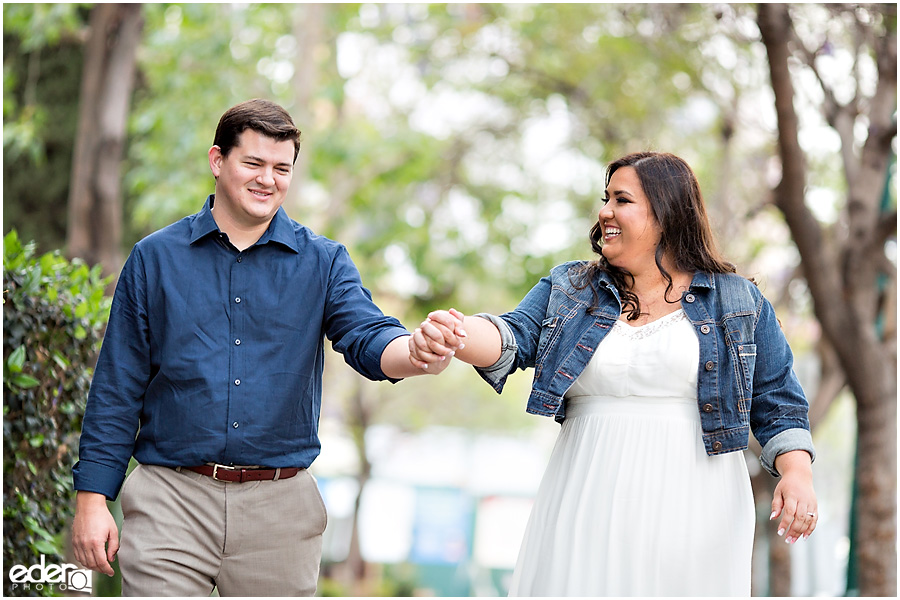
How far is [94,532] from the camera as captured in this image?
→ 3088 millimetres

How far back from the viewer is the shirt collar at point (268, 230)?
10.8 ft

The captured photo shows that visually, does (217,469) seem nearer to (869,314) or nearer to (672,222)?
(672,222)

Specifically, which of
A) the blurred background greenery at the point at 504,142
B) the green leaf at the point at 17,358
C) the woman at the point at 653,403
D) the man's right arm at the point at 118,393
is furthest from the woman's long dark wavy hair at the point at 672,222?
the blurred background greenery at the point at 504,142

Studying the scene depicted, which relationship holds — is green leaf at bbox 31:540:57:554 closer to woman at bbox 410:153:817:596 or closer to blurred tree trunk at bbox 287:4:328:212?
woman at bbox 410:153:817:596

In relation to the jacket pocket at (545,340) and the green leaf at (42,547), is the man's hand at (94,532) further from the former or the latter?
the jacket pocket at (545,340)

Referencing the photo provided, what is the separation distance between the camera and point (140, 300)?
10.6ft

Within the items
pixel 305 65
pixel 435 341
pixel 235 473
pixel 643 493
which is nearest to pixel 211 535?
pixel 235 473

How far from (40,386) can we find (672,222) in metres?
2.74

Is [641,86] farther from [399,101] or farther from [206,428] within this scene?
[206,428]

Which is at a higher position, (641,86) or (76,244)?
(641,86)

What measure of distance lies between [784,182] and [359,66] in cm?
770

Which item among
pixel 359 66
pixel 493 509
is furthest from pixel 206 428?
pixel 493 509

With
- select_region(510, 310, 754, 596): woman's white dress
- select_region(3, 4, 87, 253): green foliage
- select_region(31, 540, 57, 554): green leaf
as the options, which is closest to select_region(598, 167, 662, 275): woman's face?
select_region(510, 310, 754, 596): woman's white dress

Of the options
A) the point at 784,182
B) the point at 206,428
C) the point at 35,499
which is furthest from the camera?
the point at 784,182
